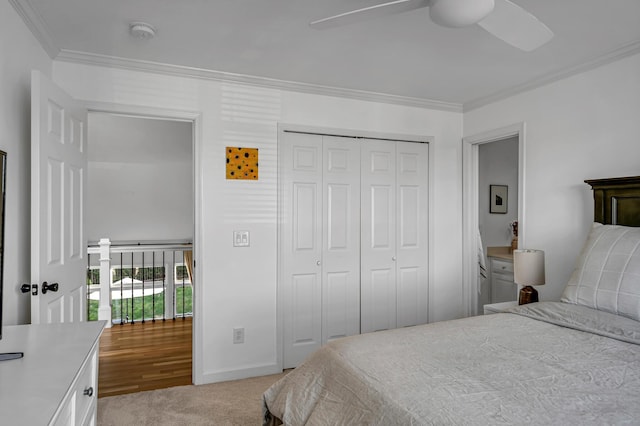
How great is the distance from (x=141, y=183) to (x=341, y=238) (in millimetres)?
4244

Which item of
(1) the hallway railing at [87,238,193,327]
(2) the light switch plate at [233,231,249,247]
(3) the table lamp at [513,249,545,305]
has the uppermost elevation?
(2) the light switch plate at [233,231,249,247]

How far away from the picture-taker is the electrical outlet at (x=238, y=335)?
10.3 feet

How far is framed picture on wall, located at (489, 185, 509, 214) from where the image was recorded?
4.82 m

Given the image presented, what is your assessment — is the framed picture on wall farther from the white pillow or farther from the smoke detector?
the smoke detector

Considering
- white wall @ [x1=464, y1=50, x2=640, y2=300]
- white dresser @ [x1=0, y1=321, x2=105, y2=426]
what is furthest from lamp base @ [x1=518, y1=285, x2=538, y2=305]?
white dresser @ [x1=0, y1=321, x2=105, y2=426]

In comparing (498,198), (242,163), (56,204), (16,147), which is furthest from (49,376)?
(498,198)

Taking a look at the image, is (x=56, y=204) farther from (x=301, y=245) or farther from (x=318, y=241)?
(x=318, y=241)

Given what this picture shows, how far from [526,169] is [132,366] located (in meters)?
3.68

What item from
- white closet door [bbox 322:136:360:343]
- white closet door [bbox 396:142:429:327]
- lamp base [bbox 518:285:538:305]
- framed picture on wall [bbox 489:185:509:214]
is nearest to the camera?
lamp base [bbox 518:285:538:305]

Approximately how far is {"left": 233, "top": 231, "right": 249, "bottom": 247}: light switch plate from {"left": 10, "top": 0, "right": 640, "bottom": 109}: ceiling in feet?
3.96

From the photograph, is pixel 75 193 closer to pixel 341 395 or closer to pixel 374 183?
pixel 341 395

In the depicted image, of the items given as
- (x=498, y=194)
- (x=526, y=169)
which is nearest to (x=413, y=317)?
(x=526, y=169)

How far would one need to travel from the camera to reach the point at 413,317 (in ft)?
12.5

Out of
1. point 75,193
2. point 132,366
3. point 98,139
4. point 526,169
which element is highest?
→ point 98,139
